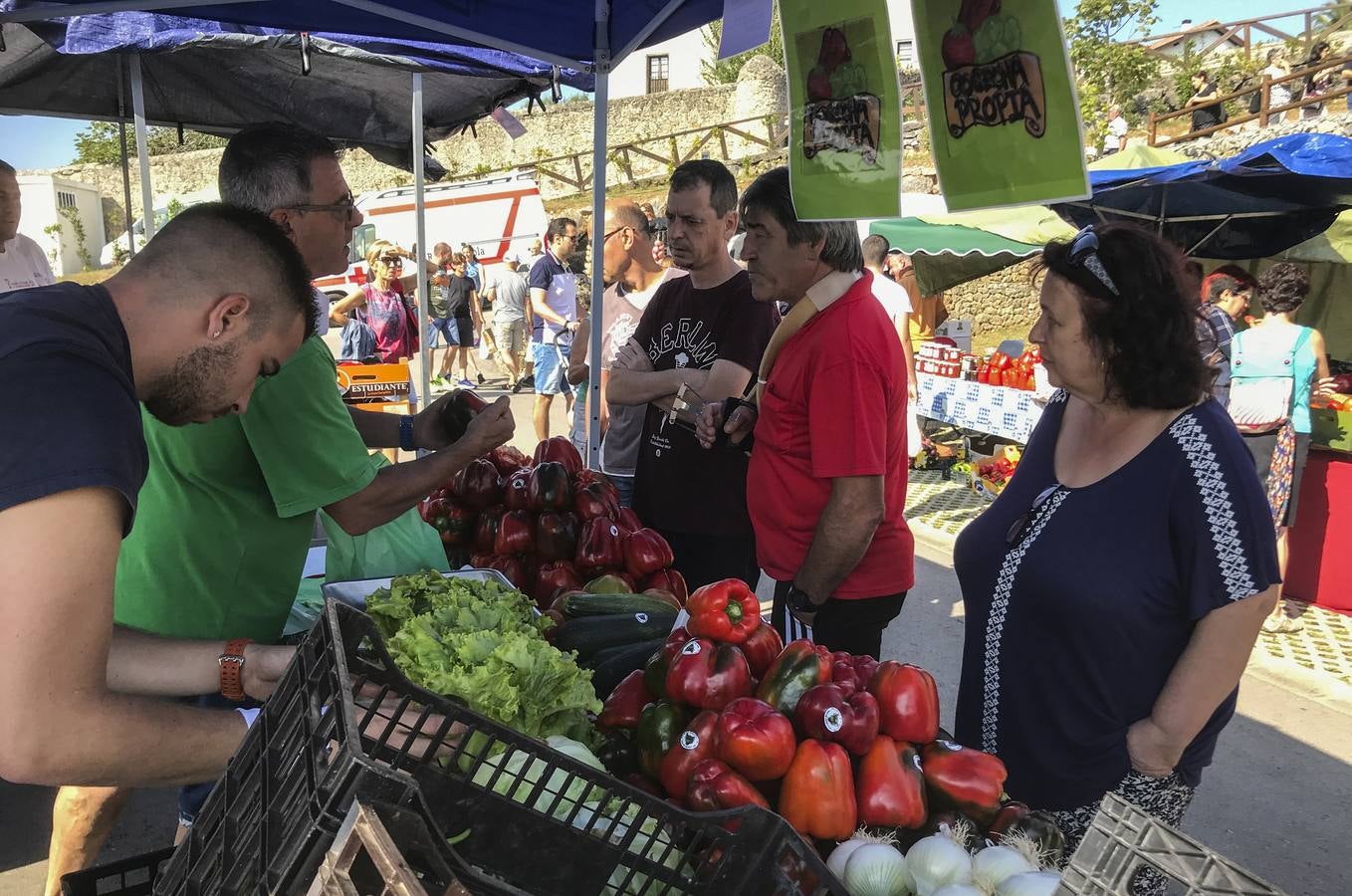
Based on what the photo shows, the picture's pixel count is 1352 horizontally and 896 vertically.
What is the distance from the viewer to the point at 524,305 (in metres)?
13.6

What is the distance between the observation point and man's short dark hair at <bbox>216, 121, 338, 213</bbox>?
2.36 metres

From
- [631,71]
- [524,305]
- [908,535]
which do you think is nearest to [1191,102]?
[524,305]

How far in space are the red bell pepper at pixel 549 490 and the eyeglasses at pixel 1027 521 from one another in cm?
161

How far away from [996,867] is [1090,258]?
4.34 feet

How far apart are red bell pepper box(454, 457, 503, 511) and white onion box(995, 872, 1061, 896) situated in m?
2.49

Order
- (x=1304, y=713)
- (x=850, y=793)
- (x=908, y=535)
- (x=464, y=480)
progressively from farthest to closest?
(x=1304, y=713), (x=464, y=480), (x=908, y=535), (x=850, y=793)

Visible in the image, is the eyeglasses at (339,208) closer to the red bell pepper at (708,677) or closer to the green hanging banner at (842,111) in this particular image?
the green hanging banner at (842,111)

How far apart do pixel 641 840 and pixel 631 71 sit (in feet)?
173

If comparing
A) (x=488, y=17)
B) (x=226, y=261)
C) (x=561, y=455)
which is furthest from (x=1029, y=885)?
(x=488, y=17)

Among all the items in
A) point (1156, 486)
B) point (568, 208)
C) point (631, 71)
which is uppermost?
point (631, 71)

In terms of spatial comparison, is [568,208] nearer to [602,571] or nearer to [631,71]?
[631,71]

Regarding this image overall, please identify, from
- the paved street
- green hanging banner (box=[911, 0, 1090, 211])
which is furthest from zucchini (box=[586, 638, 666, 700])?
the paved street

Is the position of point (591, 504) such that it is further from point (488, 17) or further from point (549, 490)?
point (488, 17)

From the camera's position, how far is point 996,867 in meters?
1.37
